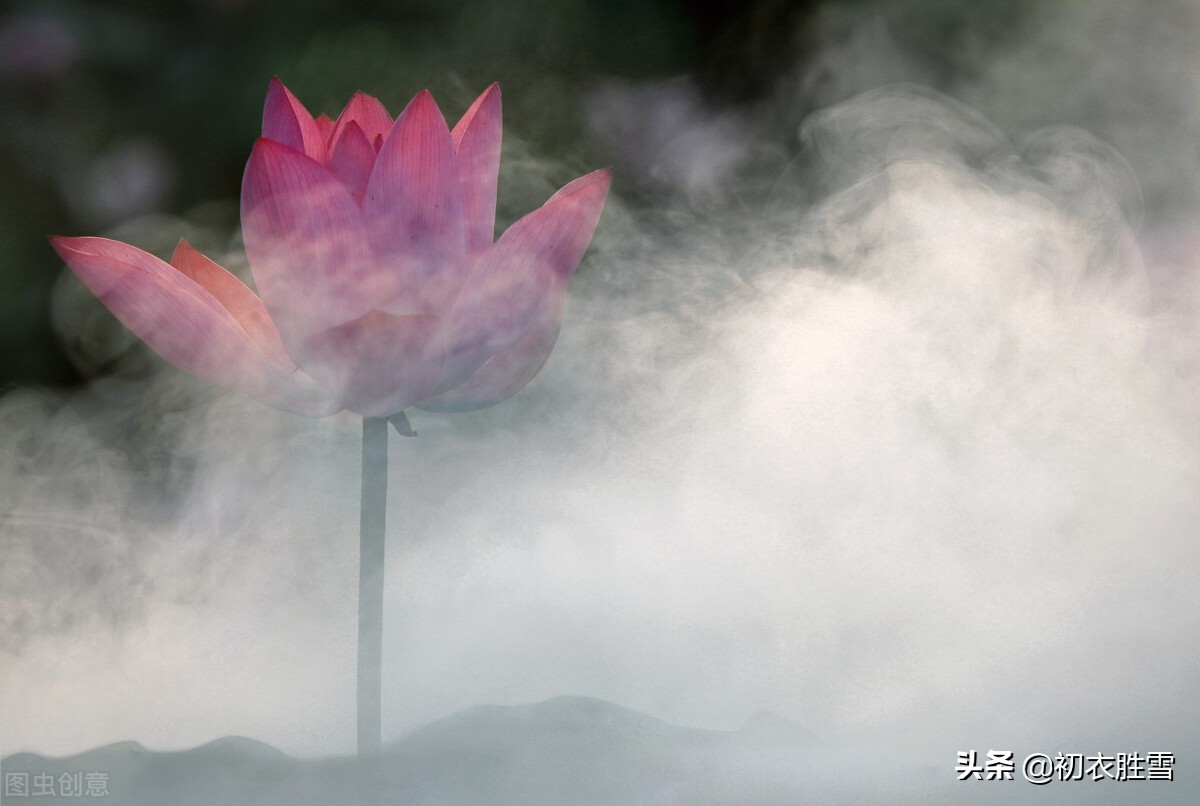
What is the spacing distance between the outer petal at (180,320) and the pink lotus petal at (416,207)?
0.03 m

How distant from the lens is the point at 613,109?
0.43m

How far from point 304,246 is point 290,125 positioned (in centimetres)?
4

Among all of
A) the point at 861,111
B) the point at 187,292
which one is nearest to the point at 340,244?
the point at 187,292

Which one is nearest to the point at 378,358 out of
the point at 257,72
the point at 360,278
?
the point at 360,278

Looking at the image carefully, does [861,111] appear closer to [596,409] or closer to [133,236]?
[596,409]

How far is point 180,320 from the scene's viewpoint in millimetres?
221

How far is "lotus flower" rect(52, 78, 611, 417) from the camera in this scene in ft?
0.71

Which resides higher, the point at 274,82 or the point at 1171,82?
the point at 1171,82

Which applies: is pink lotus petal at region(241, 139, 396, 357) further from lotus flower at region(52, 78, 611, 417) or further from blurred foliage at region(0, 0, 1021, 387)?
blurred foliage at region(0, 0, 1021, 387)

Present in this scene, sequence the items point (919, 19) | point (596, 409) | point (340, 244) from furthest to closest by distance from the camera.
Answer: point (919, 19)
point (596, 409)
point (340, 244)

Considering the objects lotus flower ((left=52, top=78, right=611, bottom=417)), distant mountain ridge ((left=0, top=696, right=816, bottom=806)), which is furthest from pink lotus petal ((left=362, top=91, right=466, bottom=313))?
distant mountain ridge ((left=0, top=696, right=816, bottom=806))

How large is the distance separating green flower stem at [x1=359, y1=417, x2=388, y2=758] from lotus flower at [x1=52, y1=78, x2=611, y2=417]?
0.06 feet

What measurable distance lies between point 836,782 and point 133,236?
0.31 meters

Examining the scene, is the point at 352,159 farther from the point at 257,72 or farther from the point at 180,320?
the point at 257,72
